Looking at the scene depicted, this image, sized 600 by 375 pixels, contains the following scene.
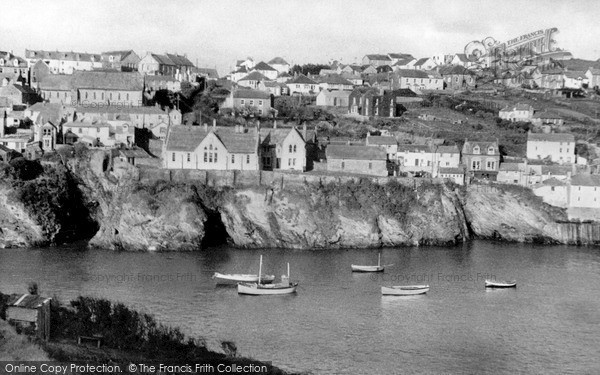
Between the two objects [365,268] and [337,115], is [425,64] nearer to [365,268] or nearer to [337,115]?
[337,115]

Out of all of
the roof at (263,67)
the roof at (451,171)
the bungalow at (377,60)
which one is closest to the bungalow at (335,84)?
the roof at (263,67)

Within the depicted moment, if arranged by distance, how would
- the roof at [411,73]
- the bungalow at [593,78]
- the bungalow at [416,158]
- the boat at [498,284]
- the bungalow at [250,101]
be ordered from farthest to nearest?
the bungalow at [593,78] < the roof at [411,73] < the bungalow at [250,101] < the bungalow at [416,158] < the boat at [498,284]

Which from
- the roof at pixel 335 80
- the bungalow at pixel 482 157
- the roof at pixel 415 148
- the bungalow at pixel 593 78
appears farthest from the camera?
the bungalow at pixel 593 78

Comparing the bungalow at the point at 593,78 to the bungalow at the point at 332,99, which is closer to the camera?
the bungalow at the point at 332,99

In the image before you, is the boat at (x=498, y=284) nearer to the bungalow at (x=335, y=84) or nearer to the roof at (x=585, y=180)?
the roof at (x=585, y=180)

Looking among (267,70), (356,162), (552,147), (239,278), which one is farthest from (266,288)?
(267,70)

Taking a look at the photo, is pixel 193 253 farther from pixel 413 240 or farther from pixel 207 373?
pixel 207 373

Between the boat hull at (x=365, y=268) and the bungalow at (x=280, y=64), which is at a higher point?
the bungalow at (x=280, y=64)

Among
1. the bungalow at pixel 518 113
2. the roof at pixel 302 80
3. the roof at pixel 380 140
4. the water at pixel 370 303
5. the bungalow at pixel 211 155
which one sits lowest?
the water at pixel 370 303
